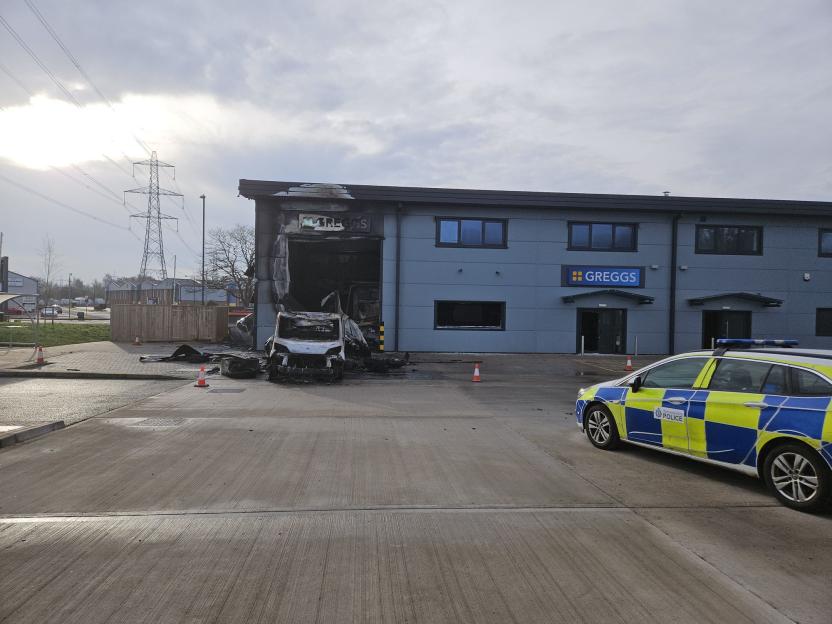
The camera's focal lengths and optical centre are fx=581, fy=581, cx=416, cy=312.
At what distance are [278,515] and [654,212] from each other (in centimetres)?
2443

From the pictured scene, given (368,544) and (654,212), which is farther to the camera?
(654,212)

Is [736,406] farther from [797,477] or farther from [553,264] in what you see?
[553,264]

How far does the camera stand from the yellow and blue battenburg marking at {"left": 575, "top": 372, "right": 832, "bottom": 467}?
17.8ft

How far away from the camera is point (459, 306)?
2519 cm

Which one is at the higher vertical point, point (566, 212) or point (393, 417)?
point (566, 212)

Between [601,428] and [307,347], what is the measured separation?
9958 mm

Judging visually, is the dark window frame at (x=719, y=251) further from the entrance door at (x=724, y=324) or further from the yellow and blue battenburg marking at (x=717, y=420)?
the yellow and blue battenburg marking at (x=717, y=420)

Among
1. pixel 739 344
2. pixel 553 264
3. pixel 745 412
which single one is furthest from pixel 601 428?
pixel 553 264

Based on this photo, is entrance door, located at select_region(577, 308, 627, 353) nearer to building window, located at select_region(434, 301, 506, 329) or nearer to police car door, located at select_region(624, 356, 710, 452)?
building window, located at select_region(434, 301, 506, 329)

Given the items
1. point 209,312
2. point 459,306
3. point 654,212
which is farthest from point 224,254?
point 654,212

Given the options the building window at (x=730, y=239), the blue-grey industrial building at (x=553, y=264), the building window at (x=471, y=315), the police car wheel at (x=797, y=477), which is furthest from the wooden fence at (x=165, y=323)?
the police car wheel at (x=797, y=477)

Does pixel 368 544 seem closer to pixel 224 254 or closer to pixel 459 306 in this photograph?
pixel 459 306

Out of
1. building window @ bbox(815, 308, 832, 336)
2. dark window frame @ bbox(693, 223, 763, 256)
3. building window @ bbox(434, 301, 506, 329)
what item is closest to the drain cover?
building window @ bbox(434, 301, 506, 329)

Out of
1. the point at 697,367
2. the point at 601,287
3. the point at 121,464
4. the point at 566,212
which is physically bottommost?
the point at 121,464
